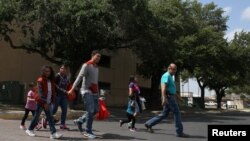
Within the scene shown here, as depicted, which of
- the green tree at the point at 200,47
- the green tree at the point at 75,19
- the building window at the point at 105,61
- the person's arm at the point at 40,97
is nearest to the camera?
the person's arm at the point at 40,97

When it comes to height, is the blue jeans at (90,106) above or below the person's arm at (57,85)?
below

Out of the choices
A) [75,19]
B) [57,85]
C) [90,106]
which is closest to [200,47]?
[75,19]

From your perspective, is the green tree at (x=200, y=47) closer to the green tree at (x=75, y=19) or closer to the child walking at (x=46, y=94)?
the green tree at (x=75, y=19)

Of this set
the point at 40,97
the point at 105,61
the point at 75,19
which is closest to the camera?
the point at 40,97

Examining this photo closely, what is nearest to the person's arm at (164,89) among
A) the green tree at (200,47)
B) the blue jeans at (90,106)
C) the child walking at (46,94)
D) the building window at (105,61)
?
the blue jeans at (90,106)

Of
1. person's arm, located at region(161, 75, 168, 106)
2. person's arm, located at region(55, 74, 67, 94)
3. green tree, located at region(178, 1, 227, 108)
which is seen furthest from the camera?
green tree, located at region(178, 1, 227, 108)

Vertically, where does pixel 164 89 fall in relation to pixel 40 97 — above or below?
above

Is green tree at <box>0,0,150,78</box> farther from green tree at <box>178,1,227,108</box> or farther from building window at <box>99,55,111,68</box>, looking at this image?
building window at <box>99,55,111,68</box>

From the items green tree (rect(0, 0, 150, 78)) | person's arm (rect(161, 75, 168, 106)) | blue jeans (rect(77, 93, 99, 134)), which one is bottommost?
blue jeans (rect(77, 93, 99, 134))

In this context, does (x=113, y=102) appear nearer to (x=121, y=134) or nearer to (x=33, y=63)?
(x=33, y=63)

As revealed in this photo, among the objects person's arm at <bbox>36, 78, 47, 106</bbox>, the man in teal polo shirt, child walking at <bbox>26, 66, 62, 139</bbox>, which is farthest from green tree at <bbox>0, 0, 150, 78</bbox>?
person's arm at <bbox>36, 78, 47, 106</bbox>

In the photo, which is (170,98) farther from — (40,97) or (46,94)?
(40,97)

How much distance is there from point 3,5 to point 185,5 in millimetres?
21985

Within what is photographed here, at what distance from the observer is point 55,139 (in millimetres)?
11367
